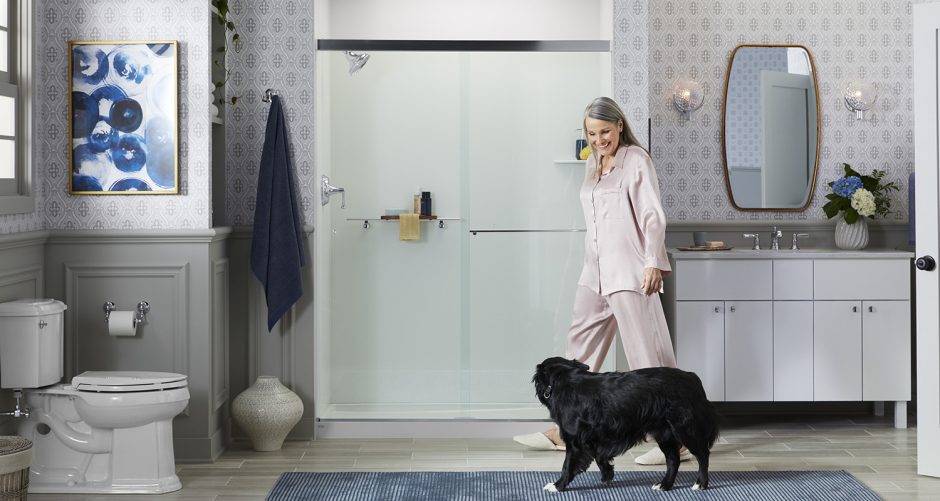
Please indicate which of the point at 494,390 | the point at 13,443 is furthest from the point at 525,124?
the point at 13,443

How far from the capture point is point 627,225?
3.88m

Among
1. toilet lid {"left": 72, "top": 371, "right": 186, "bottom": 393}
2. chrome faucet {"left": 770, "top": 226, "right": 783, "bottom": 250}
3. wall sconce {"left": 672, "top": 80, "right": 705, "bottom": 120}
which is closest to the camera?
toilet lid {"left": 72, "top": 371, "right": 186, "bottom": 393}

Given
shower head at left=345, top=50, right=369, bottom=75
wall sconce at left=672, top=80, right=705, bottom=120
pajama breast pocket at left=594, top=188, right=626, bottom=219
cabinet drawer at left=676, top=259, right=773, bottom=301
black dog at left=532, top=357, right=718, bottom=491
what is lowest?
black dog at left=532, top=357, right=718, bottom=491

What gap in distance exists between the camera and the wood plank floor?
368 centimetres

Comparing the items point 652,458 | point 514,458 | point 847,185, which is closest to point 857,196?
point 847,185

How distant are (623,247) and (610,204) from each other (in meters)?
0.17

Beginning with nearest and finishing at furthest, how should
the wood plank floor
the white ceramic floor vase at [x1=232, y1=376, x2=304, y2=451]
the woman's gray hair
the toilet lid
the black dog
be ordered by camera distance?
the black dog
the toilet lid
the wood plank floor
the woman's gray hair
the white ceramic floor vase at [x1=232, y1=376, x2=304, y2=451]

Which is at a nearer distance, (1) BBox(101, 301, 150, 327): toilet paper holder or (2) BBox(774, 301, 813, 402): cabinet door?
(1) BBox(101, 301, 150, 327): toilet paper holder

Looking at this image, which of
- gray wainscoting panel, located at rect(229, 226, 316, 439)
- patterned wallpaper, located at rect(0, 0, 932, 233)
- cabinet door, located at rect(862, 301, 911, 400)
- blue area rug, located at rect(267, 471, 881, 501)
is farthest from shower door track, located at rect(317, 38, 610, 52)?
blue area rug, located at rect(267, 471, 881, 501)

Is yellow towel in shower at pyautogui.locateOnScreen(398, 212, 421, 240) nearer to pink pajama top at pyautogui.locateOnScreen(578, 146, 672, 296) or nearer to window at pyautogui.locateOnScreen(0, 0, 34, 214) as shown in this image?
pink pajama top at pyautogui.locateOnScreen(578, 146, 672, 296)

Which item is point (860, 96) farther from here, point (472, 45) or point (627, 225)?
point (472, 45)

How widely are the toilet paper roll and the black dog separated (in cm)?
161

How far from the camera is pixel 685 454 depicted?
4.08 metres

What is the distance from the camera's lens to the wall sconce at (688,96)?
496 centimetres
